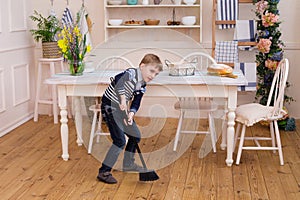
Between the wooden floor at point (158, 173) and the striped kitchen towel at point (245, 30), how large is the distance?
1.18 meters

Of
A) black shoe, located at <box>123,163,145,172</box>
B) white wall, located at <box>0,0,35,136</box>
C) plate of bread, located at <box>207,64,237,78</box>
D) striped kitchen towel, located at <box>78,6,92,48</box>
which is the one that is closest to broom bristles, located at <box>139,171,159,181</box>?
black shoe, located at <box>123,163,145,172</box>

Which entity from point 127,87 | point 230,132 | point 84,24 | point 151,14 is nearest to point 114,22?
point 84,24

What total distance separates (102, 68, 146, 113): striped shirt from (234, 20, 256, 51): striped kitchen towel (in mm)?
1978

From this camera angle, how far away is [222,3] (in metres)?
5.06

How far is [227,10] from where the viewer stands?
5.07m

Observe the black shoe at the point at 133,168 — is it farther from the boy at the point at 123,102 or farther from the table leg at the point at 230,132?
the table leg at the point at 230,132

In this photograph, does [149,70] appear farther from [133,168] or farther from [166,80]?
[133,168]

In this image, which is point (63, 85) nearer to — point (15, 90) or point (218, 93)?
point (218, 93)

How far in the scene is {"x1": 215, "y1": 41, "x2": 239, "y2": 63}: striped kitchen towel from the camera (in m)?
5.11

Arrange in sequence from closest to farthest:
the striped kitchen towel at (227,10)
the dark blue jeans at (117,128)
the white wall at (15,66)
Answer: the dark blue jeans at (117,128) → the white wall at (15,66) → the striped kitchen towel at (227,10)

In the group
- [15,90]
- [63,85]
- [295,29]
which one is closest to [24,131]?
[15,90]

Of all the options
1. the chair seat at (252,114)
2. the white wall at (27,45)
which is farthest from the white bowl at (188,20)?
the chair seat at (252,114)

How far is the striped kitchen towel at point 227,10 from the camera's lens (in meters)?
5.05

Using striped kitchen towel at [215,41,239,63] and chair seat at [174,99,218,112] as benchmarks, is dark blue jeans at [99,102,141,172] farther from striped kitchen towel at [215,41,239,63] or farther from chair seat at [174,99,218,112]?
striped kitchen towel at [215,41,239,63]
